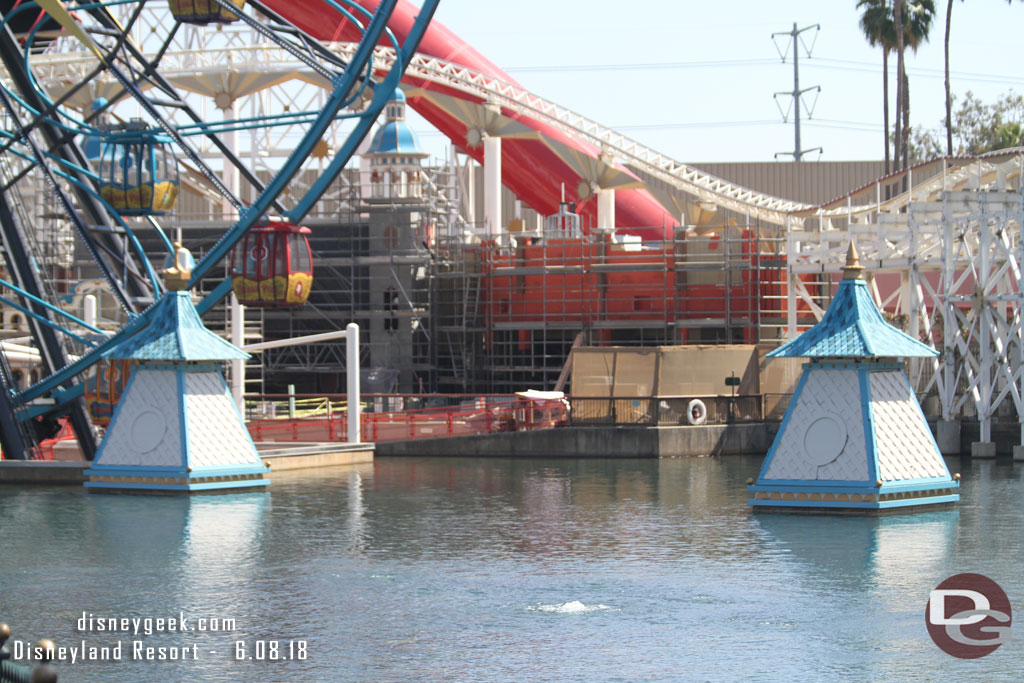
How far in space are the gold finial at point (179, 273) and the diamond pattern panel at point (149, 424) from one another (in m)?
1.94

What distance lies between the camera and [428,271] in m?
52.1

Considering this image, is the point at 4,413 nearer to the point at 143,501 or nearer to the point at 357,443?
the point at 143,501

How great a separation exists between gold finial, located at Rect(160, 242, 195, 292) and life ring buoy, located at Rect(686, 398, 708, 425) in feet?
46.3

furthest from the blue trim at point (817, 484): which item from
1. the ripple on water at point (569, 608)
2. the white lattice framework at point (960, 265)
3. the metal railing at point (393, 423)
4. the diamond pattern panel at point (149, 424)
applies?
the metal railing at point (393, 423)

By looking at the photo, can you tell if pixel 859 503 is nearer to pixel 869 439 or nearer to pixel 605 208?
pixel 869 439

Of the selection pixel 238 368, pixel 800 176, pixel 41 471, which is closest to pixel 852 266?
pixel 238 368

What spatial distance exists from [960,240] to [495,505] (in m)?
14.8

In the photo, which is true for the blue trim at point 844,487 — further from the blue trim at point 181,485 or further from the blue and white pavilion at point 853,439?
the blue trim at point 181,485

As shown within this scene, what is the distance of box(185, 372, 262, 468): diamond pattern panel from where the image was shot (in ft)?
97.4

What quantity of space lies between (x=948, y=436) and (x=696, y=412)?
20.5ft

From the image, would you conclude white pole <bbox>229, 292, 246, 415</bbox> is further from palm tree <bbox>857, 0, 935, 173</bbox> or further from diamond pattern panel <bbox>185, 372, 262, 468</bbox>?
palm tree <bbox>857, 0, 935, 173</bbox>

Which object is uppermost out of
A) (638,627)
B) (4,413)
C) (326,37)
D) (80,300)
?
(326,37)

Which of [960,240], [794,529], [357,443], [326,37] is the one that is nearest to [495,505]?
[794,529]

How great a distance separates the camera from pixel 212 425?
1182 inches
